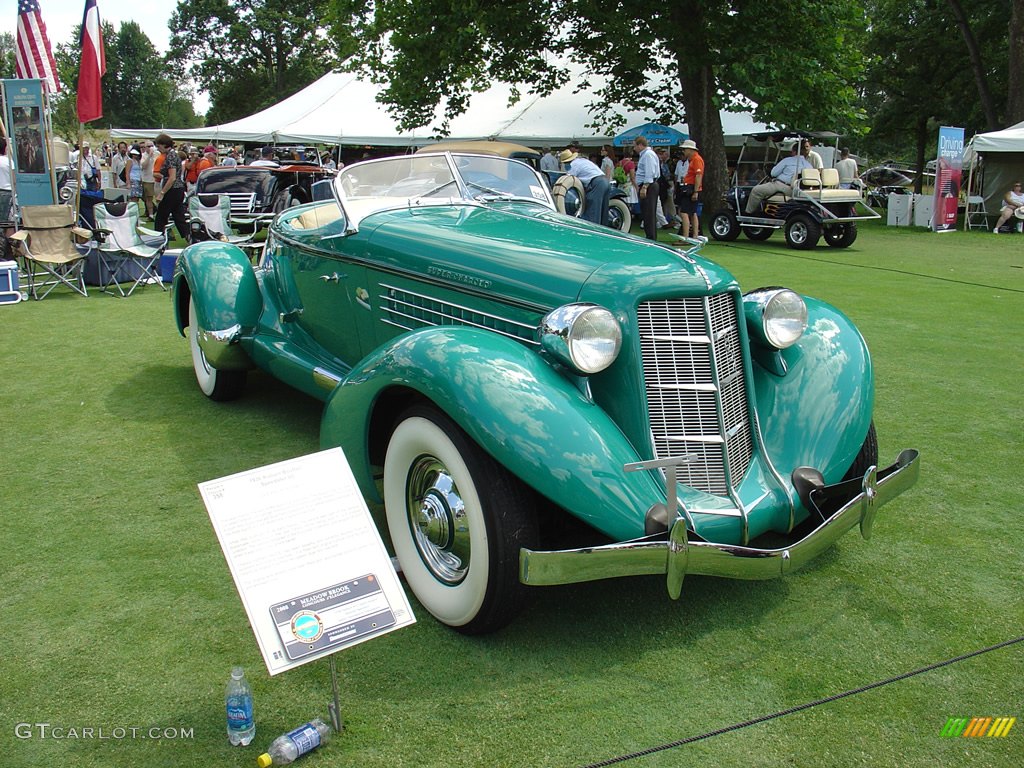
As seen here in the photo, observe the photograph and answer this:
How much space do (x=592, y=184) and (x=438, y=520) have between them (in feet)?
39.2

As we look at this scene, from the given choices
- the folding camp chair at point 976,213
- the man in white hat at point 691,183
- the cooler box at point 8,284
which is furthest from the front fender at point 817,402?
the folding camp chair at point 976,213

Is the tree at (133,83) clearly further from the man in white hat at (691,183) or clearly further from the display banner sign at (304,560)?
the display banner sign at (304,560)

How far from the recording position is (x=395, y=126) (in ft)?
77.9

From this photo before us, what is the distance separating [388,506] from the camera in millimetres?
3215

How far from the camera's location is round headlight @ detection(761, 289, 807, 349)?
3408 mm

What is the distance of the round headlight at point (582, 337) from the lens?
2875 mm

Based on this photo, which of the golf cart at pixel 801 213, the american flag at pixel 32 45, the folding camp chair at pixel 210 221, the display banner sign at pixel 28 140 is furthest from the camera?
the golf cart at pixel 801 213

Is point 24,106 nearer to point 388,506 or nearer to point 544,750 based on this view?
point 388,506

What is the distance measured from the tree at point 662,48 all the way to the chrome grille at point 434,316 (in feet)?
47.5

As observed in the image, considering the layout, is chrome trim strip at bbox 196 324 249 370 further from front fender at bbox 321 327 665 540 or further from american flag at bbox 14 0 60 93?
american flag at bbox 14 0 60 93

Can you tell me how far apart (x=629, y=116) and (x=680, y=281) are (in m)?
20.7

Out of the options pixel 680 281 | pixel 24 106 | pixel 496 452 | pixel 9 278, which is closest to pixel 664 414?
pixel 680 281

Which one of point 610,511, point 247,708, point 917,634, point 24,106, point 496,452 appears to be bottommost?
point 917,634

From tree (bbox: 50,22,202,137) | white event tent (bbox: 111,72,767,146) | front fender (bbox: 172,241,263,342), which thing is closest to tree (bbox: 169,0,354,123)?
tree (bbox: 50,22,202,137)
